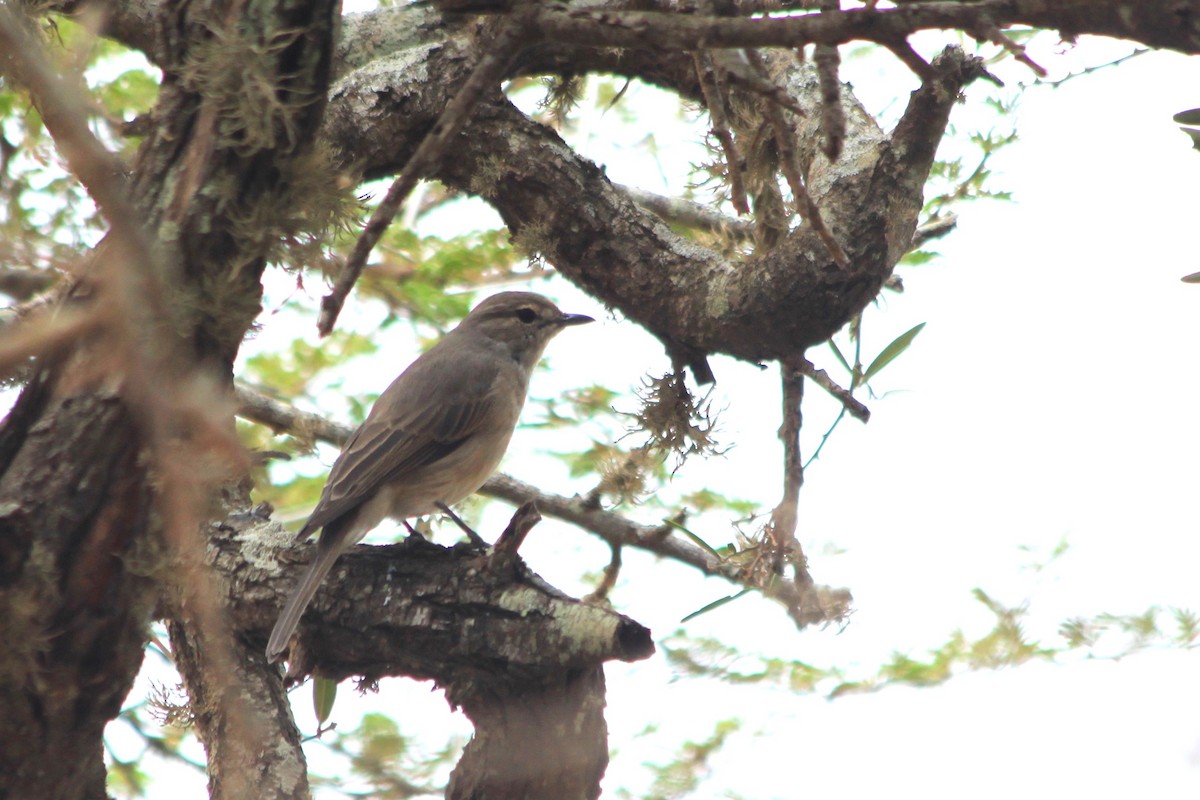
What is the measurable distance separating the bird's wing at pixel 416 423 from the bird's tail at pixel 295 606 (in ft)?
2.81

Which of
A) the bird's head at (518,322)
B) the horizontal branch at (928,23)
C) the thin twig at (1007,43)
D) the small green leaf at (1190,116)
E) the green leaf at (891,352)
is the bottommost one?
the thin twig at (1007,43)

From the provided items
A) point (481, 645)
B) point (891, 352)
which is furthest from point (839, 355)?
point (481, 645)

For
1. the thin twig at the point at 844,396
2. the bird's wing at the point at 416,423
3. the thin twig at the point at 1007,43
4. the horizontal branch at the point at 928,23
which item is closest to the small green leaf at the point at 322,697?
the bird's wing at the point at 416,423

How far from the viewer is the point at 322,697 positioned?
4.84 meters

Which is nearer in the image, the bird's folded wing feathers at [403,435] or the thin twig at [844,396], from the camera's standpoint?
the thin twig at [844,396]

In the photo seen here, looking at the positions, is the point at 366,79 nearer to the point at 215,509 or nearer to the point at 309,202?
the point at 309,202

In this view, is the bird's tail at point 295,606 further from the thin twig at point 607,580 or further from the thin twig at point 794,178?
the thin twig at point 794,178

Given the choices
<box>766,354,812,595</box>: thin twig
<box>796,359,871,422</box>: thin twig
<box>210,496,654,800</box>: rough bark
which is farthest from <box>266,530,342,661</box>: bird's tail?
<box>796,359,871,422</box>: thin twig

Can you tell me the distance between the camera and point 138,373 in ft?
6.81

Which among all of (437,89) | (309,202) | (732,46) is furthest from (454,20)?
(732,46)

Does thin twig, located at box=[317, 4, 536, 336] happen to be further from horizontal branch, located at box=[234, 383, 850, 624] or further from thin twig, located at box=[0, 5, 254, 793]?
horizontal branch, located at box=[234, 383, 850, 624]

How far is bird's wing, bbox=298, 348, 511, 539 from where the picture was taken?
18.4ft

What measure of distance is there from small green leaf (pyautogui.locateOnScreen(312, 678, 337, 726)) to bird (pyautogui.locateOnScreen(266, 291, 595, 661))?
1.92 ft

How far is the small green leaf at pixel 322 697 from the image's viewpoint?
4820 millimetres
